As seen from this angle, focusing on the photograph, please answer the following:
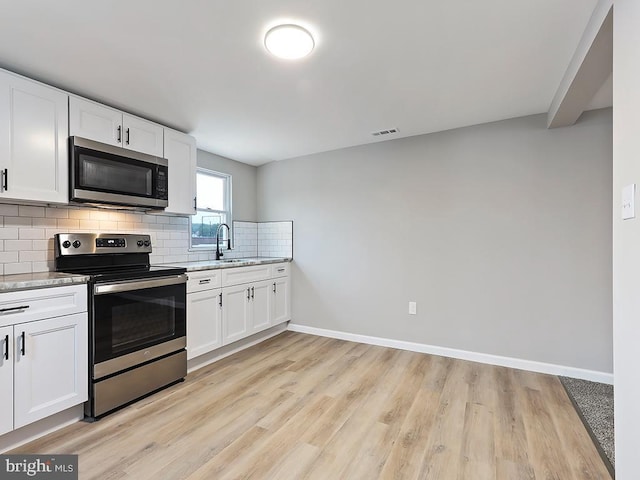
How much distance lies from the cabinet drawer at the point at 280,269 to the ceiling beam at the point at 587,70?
2.99 metres

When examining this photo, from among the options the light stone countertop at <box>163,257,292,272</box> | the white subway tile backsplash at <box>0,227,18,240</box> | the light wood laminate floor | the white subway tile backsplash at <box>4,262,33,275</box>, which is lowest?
the light wood laminate floor

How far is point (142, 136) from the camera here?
268cm

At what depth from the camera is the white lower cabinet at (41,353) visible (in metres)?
1.70

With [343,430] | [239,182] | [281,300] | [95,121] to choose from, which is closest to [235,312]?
[281,300]

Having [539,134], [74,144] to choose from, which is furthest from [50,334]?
[539,134]

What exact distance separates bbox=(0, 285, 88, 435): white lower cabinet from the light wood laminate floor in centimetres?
23

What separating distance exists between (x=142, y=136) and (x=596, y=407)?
12.9 ft

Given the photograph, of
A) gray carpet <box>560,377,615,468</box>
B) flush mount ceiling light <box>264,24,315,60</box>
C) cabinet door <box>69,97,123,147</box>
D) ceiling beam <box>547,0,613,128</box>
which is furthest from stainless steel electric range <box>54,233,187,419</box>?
ceiling beam <box>547,0,613,128</box>

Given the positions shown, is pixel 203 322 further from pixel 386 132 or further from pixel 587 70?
pixel 587 70

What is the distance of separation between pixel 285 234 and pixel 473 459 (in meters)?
3.07

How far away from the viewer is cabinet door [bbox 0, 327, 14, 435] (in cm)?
167

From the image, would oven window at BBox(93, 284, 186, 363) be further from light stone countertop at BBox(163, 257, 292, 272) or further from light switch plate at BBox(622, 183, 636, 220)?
light switch plate at BBox(622, 183, 636, 220)

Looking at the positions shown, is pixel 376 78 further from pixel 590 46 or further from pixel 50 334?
pixel 50 334

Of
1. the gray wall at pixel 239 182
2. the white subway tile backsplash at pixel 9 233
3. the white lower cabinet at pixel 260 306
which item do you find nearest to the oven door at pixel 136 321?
the white subway tile backsplash at pixel 9 233
